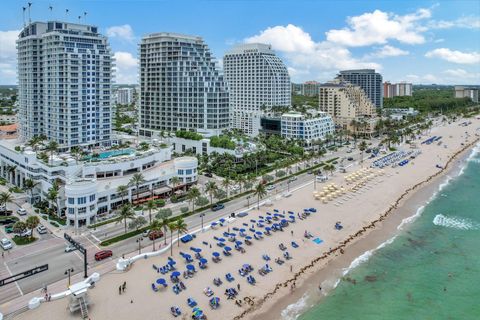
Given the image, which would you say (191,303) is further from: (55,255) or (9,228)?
(9,228)

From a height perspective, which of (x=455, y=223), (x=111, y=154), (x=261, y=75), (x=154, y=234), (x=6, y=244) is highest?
(x=261, y=75)

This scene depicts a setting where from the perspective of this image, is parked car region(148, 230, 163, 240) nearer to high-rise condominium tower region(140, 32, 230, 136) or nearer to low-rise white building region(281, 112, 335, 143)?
high-rise condominium tower region(140, 32, 230, 136)

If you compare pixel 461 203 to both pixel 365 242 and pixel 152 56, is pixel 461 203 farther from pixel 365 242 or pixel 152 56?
pixel 152 56

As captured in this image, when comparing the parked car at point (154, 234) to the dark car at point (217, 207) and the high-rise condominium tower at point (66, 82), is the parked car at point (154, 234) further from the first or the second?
the high-rise condominium tower at point (66, 82)

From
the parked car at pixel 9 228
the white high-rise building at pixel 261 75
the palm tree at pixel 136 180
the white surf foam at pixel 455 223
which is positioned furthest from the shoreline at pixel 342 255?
the white high-rise building at pixel 261 75

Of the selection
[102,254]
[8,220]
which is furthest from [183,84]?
[102,254]

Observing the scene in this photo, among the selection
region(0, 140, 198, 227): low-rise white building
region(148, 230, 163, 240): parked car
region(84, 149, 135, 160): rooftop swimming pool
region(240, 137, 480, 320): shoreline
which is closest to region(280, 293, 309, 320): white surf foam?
region(240, 137, 480, 320): shoreline

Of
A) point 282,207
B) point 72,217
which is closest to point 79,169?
point 72,217

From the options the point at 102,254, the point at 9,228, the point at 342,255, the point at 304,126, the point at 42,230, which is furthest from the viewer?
the point at 304,126
